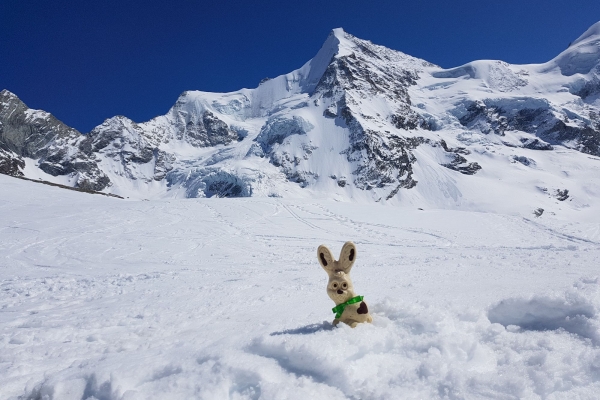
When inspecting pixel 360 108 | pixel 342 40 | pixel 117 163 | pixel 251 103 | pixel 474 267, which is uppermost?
pixel 342 40

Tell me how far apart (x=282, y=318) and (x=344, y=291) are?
1.47 m

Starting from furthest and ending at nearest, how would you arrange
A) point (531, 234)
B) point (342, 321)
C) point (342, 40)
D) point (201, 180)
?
1. point (342, 40)
2. point (201, 180)
3. point (531, 234)
4. point (342, 321)

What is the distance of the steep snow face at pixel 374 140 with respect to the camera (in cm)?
8919

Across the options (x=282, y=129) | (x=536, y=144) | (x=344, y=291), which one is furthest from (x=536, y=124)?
(x=344, y=291)

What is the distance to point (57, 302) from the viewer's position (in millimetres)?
6660

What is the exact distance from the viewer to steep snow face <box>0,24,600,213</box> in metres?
89.2

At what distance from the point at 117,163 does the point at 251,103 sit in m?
68.7

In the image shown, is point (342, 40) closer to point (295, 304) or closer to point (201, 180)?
point (201, 180)

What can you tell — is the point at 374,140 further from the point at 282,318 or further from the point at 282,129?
the point at 282,318

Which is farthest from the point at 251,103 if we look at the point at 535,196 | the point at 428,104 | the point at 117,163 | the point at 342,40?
the point at 535,196

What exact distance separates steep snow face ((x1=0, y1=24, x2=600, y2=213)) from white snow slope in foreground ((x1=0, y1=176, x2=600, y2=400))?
70602 millimetres

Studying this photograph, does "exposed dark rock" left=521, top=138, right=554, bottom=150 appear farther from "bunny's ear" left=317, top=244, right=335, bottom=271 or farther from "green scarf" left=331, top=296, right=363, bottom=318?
"green scarf" left=331, top=296, right=363, bottom=318

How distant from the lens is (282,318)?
498 cm

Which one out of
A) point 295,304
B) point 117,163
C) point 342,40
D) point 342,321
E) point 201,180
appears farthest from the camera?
point 342,40
